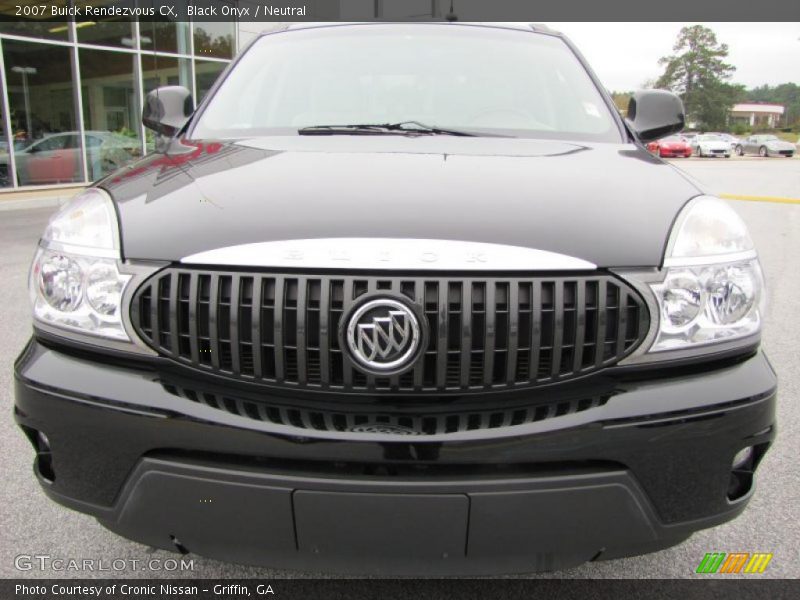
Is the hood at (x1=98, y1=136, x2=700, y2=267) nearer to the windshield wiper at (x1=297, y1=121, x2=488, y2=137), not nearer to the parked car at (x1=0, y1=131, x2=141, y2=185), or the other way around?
the windshield wiper at (x1=297, y1=121, x2=488, y2=137)

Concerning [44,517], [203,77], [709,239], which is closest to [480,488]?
[709,239]

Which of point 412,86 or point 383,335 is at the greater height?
point 412,86

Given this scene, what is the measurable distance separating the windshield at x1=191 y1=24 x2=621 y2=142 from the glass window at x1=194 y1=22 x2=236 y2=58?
50.0ft

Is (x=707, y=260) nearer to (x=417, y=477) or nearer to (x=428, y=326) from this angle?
(x=428, y=326)

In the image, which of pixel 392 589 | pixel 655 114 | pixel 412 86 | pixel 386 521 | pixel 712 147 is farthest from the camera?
pixel 712 147

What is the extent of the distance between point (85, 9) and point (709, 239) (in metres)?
15.5

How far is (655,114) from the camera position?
287 centimetres

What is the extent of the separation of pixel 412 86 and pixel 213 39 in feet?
52.6

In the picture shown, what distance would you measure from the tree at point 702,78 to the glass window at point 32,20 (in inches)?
3008

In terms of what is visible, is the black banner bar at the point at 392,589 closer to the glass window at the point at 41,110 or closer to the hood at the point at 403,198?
the hood at the point at 403,198

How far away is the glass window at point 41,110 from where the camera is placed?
12750 millimetres
